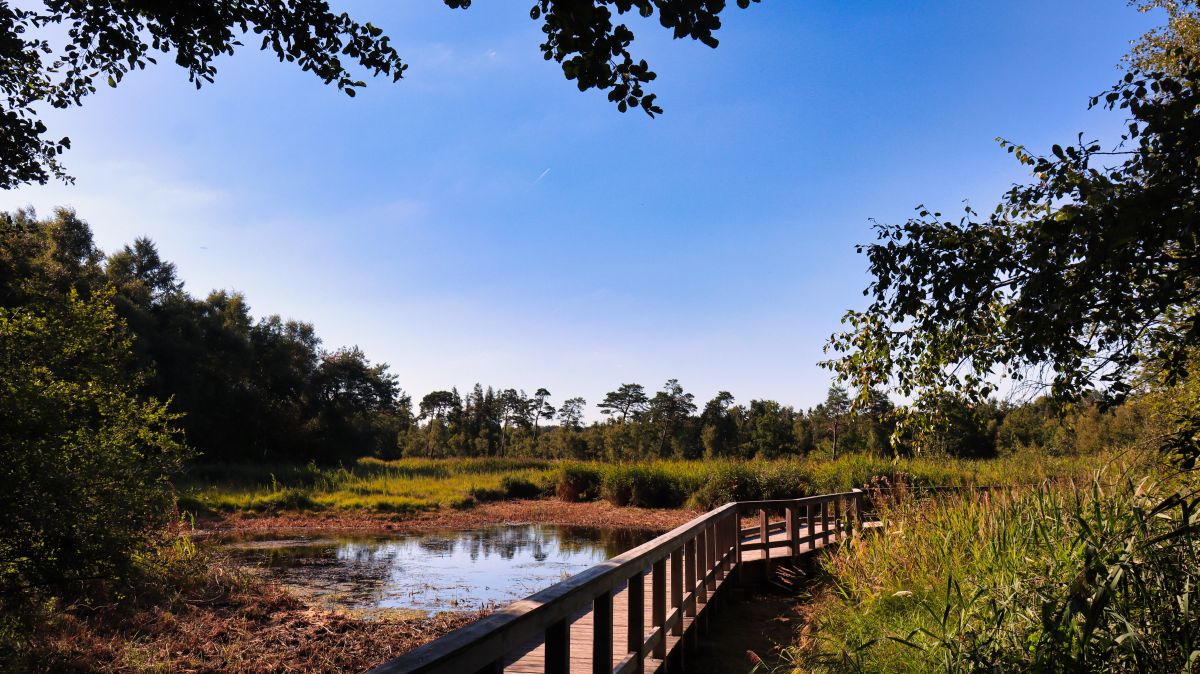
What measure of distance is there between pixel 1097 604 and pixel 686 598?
485 cm

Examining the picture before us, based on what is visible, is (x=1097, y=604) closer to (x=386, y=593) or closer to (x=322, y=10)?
(x=322, y=10)

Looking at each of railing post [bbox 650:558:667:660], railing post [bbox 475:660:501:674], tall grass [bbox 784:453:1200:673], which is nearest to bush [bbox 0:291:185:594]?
railing post [bbox 650:558:667:660]

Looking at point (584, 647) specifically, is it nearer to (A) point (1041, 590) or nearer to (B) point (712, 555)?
(A) point (1041, 590)

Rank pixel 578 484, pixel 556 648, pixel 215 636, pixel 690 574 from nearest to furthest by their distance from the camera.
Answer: pixel 556 648
pixel 215 636
pixel 690 574
pixel 578 484

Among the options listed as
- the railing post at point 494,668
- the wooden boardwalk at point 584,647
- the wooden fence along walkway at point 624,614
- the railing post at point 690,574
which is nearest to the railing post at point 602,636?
the wooden fence along walkway at point 624,614

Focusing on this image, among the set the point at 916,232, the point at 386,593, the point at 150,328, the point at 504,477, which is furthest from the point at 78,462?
the point at 150,328

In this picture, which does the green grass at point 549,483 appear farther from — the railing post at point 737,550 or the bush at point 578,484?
the railing post at point 737,550

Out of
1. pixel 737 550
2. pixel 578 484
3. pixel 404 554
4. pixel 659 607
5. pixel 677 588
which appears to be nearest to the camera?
pixel 659 607

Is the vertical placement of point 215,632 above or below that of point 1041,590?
below

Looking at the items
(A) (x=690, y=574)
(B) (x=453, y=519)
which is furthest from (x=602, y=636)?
(B) (x=453, y=519)

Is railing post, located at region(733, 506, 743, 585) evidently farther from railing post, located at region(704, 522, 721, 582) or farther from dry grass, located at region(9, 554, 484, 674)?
dry grass, located at region(9, 554, 484, 674)

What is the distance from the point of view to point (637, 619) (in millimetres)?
4703

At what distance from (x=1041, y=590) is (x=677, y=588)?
346cm

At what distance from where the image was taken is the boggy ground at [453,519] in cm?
1686
